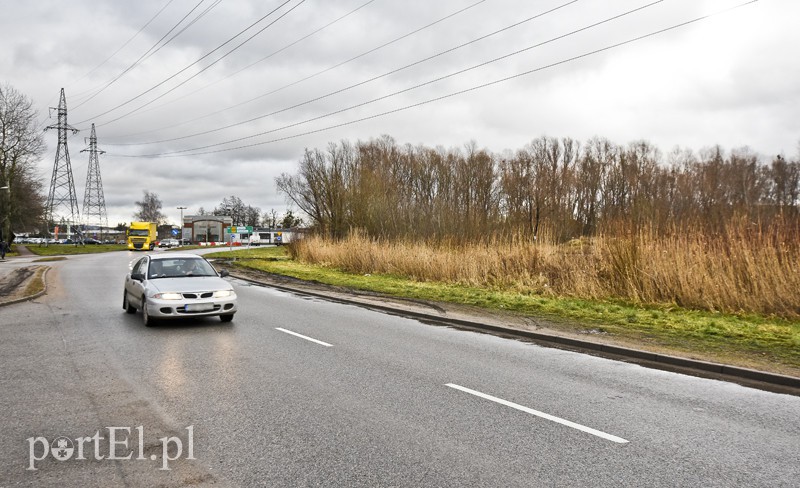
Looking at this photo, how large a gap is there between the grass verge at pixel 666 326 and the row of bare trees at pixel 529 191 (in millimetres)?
3087

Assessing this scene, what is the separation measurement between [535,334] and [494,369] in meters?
3.02

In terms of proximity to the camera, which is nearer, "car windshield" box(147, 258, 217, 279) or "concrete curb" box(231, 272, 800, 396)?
"concrete curb" box(231, 272, 800, 396)

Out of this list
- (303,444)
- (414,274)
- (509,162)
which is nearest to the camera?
(303,444)

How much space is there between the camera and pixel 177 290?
10938mm

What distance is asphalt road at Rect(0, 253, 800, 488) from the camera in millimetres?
4059

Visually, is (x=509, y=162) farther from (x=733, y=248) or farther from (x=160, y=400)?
(x=160, y=400)

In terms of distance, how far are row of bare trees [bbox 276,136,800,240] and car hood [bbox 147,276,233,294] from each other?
1088 centimetres

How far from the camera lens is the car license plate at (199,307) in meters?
10.8

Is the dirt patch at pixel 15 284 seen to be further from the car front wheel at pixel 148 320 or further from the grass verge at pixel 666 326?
the grass verge at pixel 666 326

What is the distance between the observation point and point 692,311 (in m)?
12.5

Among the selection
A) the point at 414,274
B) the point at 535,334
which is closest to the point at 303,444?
the point at 535,334

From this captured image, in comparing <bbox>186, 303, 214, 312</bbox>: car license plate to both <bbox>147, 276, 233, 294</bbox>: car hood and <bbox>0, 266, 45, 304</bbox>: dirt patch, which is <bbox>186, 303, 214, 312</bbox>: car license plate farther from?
<bbox>0, 266, 45, 304</bbox>: dirt patch

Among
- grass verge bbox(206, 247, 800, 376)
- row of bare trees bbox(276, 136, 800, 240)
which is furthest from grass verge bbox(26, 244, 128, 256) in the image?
grass verge bbox(206, 247, 800, 376)

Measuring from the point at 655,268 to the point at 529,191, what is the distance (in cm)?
5174
